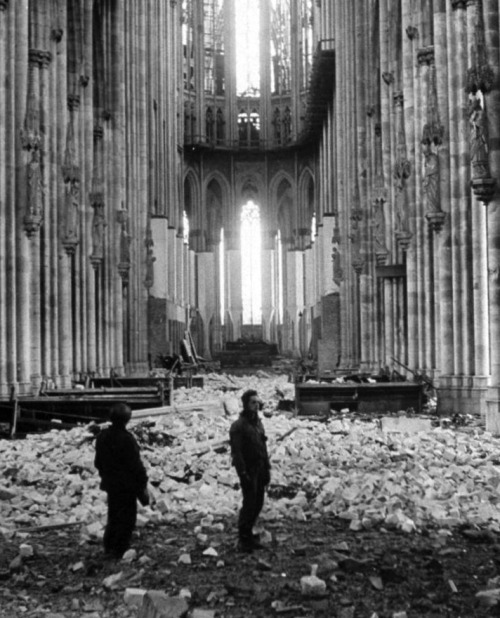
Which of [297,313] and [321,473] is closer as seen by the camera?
[321,473]

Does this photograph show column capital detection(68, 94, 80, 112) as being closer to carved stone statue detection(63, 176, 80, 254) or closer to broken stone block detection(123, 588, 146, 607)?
carved stone statue detection(63, 176, 80, 254)

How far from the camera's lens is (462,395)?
68.2 feet

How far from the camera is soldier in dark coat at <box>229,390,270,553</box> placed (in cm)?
909

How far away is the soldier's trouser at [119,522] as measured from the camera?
357 inches

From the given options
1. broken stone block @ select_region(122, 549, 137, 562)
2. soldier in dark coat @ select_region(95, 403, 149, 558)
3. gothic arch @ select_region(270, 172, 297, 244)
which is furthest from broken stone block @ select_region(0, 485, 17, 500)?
gothic arch @ select_region(270, 172, 297, 244)

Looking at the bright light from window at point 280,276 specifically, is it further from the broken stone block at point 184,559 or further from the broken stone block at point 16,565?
the broken stone block at point 16,565

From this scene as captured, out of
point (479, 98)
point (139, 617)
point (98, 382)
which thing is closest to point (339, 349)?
point (98, 382)

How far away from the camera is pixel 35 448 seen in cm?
1641

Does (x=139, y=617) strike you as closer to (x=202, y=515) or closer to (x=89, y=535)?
(x=89, y=535)

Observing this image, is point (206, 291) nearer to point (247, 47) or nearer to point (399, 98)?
point (247, 47)

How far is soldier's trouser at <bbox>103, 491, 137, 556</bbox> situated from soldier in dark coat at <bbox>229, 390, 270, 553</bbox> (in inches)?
40.6

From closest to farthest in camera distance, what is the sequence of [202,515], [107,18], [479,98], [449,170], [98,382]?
[202,515] → [479,98] → [449,170] → [98,382] → [107,18]

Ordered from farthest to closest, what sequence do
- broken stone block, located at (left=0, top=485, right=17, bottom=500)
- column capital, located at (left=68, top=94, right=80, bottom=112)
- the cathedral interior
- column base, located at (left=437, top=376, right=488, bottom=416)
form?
column capital, located at (left=68, top=94, right=80, bottom=112) → the cathedral interior → column base, located at (left=437, top=376, right=488, bottom=416) → broken stone block, located at (left=0, top=485, right=17, bottom=500)

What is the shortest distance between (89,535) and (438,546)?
11.5ft
